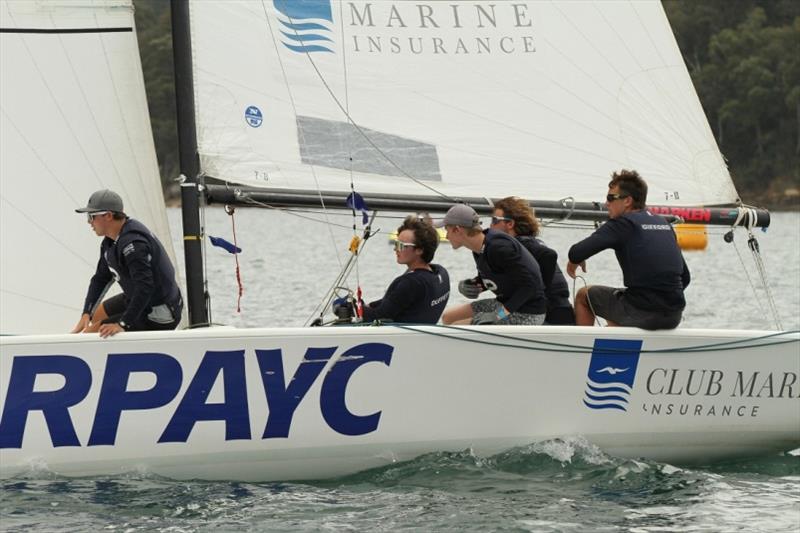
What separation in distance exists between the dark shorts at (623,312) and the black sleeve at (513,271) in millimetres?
376

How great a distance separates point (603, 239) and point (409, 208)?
1184 millimetres

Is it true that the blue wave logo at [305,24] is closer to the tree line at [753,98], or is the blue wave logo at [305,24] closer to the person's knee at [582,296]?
the person's knee at [582,296]

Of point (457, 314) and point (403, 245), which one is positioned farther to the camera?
point (457, 314)

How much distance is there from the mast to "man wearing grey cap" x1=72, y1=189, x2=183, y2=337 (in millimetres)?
512

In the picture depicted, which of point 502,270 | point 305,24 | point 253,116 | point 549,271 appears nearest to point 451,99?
point 305,24

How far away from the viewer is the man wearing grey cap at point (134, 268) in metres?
6.50

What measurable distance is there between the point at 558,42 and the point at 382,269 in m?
14.7

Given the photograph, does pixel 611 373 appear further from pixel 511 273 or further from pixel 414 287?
pixel 414 287

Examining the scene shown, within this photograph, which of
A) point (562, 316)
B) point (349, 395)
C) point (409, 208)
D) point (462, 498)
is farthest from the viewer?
point (409, 208)

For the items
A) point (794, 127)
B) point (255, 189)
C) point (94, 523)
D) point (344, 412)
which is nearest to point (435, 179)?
point (255, 189)

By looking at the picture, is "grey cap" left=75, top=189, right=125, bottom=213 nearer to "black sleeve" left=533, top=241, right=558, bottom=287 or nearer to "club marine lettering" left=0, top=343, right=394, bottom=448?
"club marine lettering" left=0, top=343, right=394, bottom=448

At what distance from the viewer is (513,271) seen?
22.1 ft

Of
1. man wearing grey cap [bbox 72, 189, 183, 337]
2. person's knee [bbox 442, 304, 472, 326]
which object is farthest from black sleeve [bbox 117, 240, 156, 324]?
person's knee [bbox 442, 304, 472, 326]

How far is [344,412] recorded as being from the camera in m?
6.46
